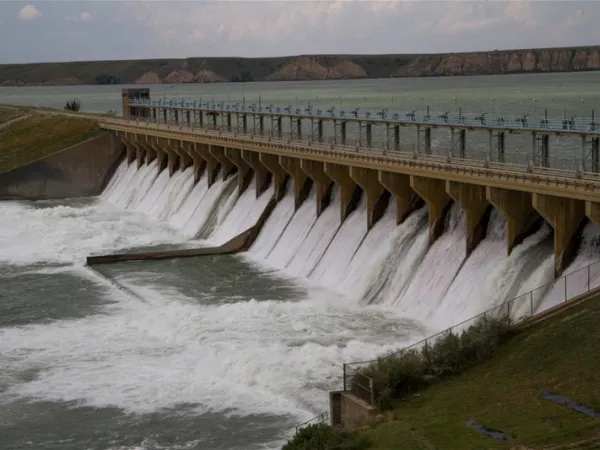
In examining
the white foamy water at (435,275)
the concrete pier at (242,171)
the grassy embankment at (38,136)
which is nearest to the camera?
the white foamy water at (435,275)

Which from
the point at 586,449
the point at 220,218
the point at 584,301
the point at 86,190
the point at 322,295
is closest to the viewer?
the point at 586,449

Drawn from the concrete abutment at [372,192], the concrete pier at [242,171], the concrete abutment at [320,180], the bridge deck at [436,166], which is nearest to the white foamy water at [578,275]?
the bridge deck at [436,166]

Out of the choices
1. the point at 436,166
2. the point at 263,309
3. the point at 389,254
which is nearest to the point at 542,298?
the point at 436,166

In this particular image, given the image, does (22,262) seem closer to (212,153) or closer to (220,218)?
(220,218)

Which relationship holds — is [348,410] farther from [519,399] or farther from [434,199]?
[434,199]

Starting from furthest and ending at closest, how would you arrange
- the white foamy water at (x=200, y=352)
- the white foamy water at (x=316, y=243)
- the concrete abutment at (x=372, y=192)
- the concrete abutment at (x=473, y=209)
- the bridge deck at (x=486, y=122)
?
the white foamy water at (x=316, y=243) < the concrete abutment at (x=372, y=192) < the concrete abutment at (x=473, y=209) < the bridge deck at (x=486, y=122) < the white foamy water at (x=200, y=352)

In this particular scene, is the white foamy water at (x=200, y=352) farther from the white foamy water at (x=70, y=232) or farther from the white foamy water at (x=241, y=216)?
the white foamy water at (x=70, y=232)

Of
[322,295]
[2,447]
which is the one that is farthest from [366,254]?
[2,447]

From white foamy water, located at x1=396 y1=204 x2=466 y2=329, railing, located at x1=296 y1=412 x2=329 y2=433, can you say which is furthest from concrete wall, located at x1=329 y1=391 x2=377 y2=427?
white foamy water, located at x1=396 y1=204 x2=466 y2=329
